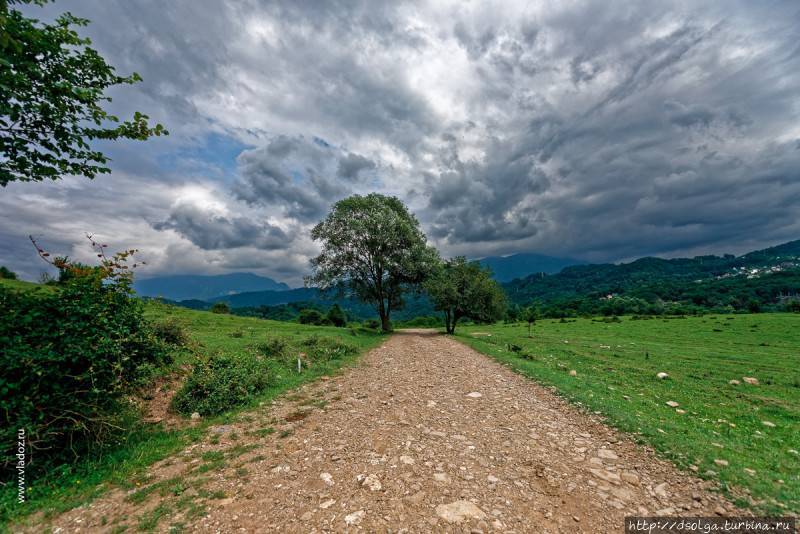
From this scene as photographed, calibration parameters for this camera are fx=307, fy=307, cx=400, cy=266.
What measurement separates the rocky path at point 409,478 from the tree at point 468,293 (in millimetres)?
28144

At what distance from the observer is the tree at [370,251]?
35438 millimetres

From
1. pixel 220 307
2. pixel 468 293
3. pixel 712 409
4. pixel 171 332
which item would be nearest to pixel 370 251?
pixel 468 293

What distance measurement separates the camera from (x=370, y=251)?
120 ft

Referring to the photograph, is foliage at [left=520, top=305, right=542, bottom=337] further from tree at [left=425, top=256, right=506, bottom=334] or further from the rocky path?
the rocky path

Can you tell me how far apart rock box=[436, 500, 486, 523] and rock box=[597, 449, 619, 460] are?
3457 millimetres

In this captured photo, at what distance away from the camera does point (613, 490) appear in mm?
5086

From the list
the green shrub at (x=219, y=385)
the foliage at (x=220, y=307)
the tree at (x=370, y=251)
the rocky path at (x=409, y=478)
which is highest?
the tree at (x=370, y=251)

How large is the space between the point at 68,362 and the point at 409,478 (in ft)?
23.8

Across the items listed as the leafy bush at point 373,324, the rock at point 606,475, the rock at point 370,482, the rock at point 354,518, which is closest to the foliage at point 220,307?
the leafy bush at point 373,324

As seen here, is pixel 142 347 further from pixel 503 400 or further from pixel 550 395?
pixel 550 395

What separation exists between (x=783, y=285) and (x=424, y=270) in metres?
164

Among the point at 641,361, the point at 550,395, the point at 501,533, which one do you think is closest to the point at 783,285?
the point at 641,361

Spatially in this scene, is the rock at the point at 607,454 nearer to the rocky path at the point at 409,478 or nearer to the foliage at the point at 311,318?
the rocky path at the point at 409,478

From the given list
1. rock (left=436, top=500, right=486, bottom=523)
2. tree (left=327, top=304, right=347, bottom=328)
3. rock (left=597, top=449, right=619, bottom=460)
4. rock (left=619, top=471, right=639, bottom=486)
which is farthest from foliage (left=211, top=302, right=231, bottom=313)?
rock (left=619, top=471, right=639, bottom=486)
